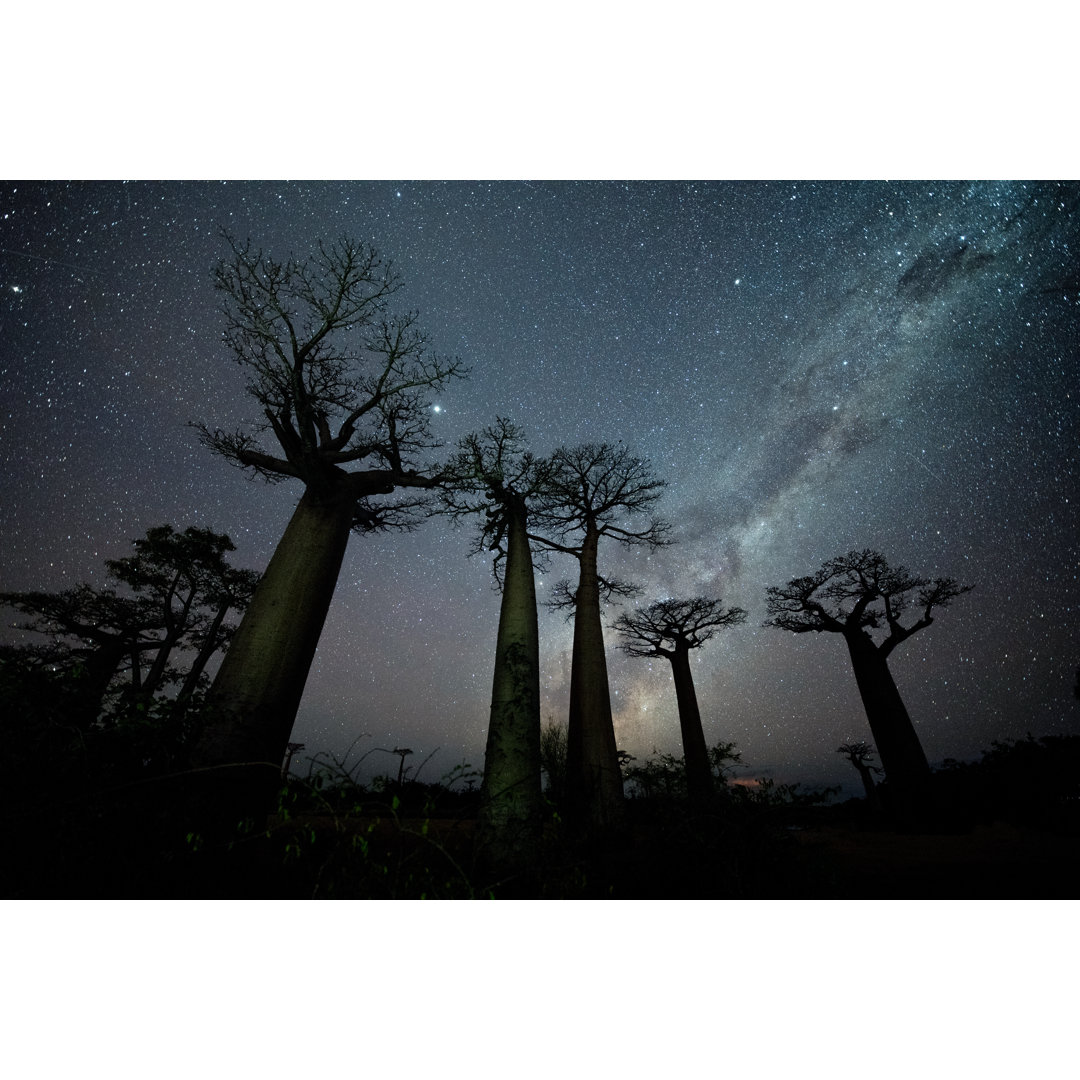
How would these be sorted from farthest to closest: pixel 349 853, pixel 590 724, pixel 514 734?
pixel 590 724 < pixel 514 734 < pixel 349 853

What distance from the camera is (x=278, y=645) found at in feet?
13.0

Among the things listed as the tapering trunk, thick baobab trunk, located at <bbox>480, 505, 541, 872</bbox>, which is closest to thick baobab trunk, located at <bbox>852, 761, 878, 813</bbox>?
the tapering trunk

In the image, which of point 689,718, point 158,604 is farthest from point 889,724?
point 158,604

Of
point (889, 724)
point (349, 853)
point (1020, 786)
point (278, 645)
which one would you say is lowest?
point (349, 853)

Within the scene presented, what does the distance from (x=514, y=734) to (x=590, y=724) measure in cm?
249

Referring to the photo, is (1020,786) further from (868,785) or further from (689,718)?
(689,718)

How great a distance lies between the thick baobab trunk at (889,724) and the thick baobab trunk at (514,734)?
7957 millimetres

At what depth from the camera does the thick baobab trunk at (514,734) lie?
3.13 metres

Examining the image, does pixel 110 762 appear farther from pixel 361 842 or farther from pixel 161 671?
pixel 161 671

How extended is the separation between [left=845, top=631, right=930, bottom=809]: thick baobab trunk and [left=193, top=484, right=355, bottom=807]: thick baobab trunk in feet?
31.9

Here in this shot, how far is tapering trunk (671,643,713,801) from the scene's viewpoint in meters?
9.16

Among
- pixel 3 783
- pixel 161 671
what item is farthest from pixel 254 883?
pixel 161 671

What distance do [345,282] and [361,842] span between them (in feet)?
15.6

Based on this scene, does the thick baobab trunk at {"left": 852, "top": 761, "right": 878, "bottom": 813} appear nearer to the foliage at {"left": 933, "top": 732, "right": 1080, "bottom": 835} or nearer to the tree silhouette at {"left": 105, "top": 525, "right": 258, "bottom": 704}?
the foliage at {"left": 933, "top": 732, "right": 1080, "bottom": 835}
